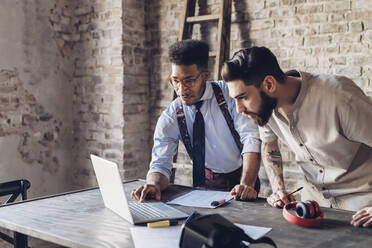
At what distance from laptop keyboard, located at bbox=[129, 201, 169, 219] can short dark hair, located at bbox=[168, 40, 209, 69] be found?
2.93 ft

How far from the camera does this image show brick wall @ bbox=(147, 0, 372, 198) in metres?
3.30

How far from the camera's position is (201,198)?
2.22 metres

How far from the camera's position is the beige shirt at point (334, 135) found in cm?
201

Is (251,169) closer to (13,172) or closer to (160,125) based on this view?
(160,125)

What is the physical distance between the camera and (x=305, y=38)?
356 centimetres

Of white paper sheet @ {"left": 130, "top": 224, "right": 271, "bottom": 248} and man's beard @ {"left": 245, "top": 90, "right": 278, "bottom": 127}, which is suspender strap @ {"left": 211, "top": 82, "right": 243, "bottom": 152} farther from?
white paper sheet @ {"left": 130, "top": 224, "right": 271, "bottom": 248}

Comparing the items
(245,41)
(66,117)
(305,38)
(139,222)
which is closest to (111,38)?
(66,117)

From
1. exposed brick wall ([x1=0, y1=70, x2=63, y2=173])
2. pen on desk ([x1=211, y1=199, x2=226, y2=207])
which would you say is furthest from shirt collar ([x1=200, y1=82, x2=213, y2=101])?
exposed brick wall ([x1=0, y1=70, x2=63, y2=173])

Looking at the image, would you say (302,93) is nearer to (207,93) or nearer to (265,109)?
(265,109)

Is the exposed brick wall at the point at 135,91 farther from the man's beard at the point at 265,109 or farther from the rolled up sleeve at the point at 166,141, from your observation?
the man's beard at the point at 265,109

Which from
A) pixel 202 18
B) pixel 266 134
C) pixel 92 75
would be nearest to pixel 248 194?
pixel 266 134

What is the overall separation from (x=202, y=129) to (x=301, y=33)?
1470 mm

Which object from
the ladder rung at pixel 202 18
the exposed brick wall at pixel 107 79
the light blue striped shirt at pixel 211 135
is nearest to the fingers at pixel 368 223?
the light blue striped shirt at pixel 211 135

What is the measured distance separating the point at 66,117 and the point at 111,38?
1.04 metres
